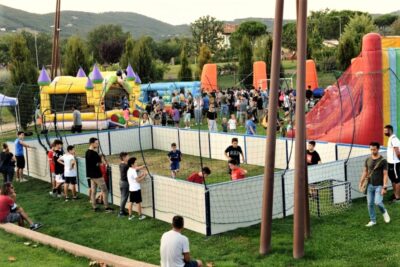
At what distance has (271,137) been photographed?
9.33 m

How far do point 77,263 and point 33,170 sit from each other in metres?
9.20

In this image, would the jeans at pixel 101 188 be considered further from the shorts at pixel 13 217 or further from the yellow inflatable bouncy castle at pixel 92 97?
the yellow inflatable bouncy castle at pixel 92 97

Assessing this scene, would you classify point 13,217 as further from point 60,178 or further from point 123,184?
point 60,178

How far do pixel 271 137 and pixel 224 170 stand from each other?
8.39 metres

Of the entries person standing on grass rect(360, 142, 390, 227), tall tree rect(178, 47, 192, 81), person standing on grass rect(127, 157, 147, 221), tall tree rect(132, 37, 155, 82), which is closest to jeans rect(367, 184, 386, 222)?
person standing on grass rect(360, 142, 390, 227)

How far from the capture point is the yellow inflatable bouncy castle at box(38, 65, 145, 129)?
2869 centimetres

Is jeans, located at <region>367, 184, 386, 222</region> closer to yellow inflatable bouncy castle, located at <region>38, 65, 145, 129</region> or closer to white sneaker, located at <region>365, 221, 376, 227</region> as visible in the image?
white sneaker, located at <region>365, 221, 376, 227</region>

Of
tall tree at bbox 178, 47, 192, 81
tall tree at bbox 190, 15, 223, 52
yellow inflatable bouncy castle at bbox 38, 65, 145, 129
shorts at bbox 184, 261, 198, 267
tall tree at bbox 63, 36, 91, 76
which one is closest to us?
shorts at bbox 184, 261, 198, 267

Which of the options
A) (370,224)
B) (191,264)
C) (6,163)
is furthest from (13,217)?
(370,224)

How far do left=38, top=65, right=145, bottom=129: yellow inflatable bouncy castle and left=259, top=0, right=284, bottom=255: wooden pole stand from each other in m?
19.6

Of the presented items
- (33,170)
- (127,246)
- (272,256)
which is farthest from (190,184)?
(33,170)

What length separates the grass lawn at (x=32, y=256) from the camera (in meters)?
9.55

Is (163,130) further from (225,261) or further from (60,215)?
(225,261)

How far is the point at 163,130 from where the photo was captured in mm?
22422
